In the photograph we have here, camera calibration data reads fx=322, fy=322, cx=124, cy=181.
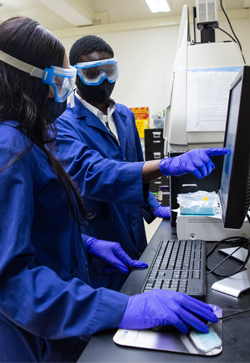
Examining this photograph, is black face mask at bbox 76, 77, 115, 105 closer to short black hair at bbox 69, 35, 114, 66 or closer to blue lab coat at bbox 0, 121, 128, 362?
short black hair at bbox 69, 35, 114, 66

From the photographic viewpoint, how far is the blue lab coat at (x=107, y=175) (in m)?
1.10

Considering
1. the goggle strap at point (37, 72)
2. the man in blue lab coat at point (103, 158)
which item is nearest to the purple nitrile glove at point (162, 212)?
the man in blue lab coat at point (103, 158)

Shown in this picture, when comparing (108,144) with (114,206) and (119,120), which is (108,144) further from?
(114,206)

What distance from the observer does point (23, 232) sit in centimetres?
65

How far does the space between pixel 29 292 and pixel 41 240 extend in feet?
0.52

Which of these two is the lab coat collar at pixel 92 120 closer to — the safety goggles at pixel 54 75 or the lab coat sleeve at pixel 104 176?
the lab coat sleeve at pixel 104 176

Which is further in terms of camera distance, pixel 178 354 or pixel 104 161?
pixel 104 161

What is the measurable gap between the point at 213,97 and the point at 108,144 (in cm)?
61

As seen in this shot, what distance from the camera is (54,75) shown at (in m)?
0.77

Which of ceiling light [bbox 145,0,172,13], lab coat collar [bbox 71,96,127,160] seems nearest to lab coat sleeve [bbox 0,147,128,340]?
lab coat collar [bbox 71,96,127,160]

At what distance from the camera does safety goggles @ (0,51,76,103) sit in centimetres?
71

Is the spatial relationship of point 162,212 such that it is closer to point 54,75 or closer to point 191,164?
point 191,164

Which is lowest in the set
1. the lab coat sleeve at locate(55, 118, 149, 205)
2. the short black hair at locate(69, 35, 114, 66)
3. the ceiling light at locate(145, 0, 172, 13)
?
the lab coat sleeve at locate(55, 118, 149, 205)

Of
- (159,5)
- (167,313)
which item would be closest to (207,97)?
(167,313)
